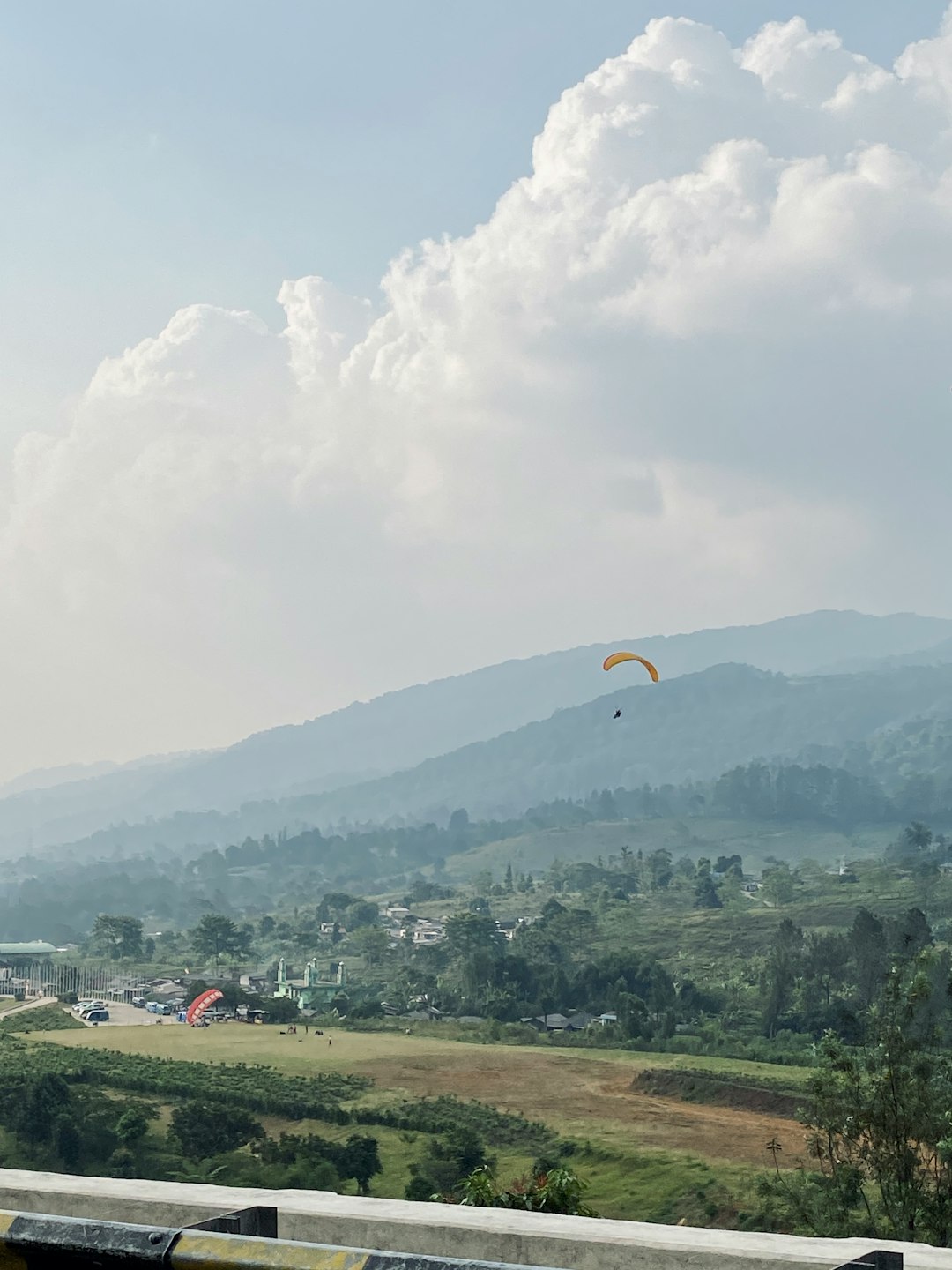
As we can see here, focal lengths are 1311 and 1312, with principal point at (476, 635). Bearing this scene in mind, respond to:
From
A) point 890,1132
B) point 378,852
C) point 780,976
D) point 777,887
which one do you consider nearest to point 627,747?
point 378,852

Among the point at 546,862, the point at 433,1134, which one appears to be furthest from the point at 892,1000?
the point at 546,862

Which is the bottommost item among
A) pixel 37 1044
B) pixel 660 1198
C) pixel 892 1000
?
pixel 660 1198

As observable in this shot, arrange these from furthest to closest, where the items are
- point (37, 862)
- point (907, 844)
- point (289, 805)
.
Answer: point (289, 805) → point (37, 862) → point (907, 844)

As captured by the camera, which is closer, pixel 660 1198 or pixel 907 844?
pixel 660 1198

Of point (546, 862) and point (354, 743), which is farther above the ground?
point (354, 743)

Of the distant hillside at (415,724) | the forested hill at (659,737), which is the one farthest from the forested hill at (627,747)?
the distant hillside at (415,724)

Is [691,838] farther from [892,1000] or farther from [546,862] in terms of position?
[892,1000]

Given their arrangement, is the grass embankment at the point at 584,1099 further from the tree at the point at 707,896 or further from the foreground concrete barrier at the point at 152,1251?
the foreground concrete barrier at the point at 152,1251
